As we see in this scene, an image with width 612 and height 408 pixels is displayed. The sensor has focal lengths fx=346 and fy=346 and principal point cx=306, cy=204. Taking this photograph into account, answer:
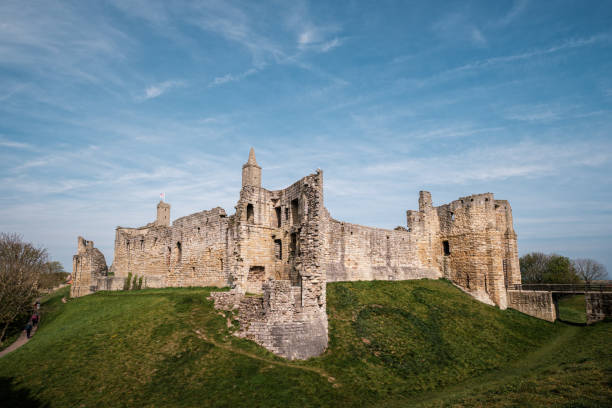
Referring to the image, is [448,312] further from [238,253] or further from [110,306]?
[110,306]

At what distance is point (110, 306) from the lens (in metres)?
23.7

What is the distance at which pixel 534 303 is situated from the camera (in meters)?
30.3

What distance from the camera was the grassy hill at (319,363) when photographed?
13211 mm

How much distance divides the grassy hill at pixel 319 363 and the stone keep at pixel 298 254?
73.5 inches

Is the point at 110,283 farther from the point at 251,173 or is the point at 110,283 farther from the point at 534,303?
the point at 534,303

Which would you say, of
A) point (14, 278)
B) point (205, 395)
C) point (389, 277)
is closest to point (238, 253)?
point (205, 395)

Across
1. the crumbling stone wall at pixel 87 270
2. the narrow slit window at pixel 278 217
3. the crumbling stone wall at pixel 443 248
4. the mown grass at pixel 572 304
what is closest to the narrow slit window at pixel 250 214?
the narrow slit window at pixel 278 217

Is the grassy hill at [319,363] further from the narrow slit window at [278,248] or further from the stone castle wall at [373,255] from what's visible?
the narrow slit window at [278,248]

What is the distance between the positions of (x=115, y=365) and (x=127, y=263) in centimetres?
2617

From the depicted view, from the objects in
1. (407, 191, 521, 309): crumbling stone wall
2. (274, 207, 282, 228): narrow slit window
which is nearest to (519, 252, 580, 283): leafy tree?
(407, 191, 521, 309): crumbling stone wall

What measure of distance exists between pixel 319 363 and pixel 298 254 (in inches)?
281

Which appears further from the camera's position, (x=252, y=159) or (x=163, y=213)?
(x=163, y=213)

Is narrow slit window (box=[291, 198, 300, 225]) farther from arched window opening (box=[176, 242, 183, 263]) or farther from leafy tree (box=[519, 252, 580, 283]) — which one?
leafy tree (box=[519, 252, 580, 283])

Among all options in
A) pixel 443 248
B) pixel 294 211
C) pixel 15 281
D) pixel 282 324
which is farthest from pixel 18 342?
pixel 443 248
